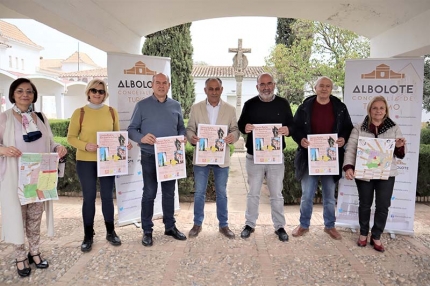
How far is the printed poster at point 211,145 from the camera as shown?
382 centimetres

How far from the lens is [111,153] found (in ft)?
11.8

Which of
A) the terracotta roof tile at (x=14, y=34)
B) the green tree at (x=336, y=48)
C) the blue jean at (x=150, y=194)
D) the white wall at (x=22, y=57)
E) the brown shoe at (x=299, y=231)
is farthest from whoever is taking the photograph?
the white wall at (x=22, y=57)

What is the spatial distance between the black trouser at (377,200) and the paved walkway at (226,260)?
0.28 meters

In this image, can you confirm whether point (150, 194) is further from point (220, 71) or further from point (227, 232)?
point (220, 71)

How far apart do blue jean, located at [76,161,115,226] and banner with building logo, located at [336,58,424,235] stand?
117 inches

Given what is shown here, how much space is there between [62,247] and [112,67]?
2.28 metres

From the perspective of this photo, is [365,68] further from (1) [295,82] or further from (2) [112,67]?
(1) [295,82]

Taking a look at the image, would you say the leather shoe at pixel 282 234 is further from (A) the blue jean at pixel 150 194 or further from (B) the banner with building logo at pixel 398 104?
(A) the blue jean at pixel 150 194

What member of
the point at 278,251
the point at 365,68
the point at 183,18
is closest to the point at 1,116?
the point at 183,18

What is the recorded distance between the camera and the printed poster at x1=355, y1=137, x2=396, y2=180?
140 inches

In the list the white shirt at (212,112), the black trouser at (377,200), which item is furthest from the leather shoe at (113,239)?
the black trouser at (377,200)

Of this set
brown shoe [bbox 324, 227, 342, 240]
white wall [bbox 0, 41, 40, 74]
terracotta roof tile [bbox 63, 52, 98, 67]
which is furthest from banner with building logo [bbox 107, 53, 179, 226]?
terracotta roof tile [bbox 63, 52, 98, 67]

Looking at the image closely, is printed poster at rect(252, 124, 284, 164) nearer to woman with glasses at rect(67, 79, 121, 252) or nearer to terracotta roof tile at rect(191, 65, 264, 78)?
woman with glasses at rect(67, 79, 121, 252)

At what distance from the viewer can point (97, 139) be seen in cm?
350
